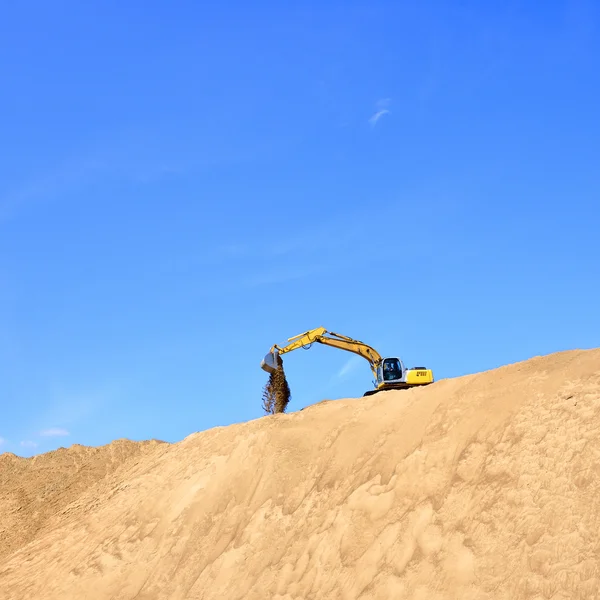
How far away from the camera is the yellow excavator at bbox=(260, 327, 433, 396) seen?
27.5 meters

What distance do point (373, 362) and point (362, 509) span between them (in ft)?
39.2

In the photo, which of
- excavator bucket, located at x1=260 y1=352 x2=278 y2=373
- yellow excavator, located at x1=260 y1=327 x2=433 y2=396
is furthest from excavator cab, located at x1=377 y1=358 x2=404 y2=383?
excavator bucket, located at x1=260 y1=352 x2=278 y2=373

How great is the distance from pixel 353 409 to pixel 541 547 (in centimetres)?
1019

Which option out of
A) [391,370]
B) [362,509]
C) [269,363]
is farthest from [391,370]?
[362,509]

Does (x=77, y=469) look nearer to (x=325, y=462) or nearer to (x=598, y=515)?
(x=325, y=462)

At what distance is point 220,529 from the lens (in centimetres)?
2170

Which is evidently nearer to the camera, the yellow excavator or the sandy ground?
the sandy ground

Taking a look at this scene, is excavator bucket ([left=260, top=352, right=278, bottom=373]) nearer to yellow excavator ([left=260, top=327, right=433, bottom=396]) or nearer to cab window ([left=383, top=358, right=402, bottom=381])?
yellow excavator ([left=260, top=327, right=433, bottom=396])

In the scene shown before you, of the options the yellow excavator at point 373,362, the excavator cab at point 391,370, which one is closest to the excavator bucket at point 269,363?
the yellow excavator at point 373,362

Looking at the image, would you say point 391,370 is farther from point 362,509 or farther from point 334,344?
point 362,509

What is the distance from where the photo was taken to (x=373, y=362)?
3011cm

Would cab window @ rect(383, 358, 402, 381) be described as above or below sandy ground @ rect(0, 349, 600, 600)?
above

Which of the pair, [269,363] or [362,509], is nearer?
[362,509]

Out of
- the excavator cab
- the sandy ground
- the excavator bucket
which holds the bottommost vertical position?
the sandy ground
